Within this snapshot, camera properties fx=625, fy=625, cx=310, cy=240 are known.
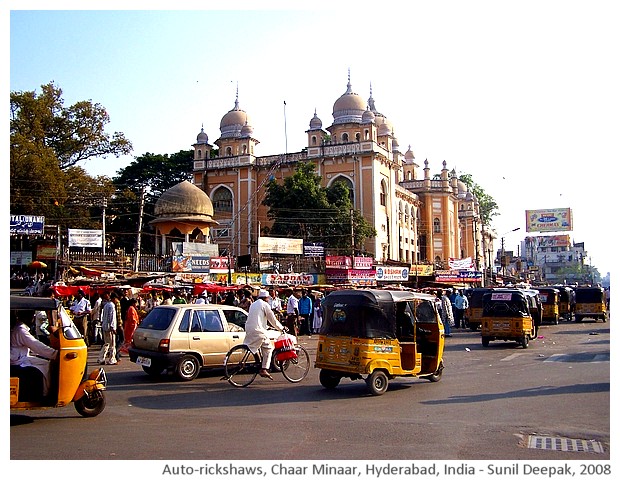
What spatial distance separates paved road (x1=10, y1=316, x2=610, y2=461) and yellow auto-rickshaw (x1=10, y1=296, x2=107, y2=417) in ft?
0.87

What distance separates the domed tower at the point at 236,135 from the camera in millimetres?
59406

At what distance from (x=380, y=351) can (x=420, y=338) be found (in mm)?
1453

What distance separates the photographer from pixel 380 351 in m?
10.4

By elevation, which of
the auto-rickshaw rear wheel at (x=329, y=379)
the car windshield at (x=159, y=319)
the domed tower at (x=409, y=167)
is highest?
the domed tower at (x=409, y=167)

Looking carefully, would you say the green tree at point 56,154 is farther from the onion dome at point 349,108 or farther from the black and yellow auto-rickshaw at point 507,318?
the black and yellow auto-rickshaw at point 507,318

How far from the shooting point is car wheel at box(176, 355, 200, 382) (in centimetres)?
1180

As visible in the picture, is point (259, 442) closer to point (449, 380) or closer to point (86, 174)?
point (449, 380)

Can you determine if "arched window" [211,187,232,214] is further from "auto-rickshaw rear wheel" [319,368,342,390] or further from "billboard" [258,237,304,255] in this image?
"auto-rickshaw rear wheel" [319,368,342,390]

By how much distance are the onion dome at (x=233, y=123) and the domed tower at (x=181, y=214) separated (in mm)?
21430

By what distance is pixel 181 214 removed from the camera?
129 feet

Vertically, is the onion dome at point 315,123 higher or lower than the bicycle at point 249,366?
higher

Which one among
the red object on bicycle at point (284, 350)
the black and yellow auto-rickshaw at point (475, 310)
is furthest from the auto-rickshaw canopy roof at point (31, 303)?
the black and yellow auto-rickshaw at point (475, 310)

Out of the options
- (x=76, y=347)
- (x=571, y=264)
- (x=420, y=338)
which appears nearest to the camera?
(x=76, y=347)
